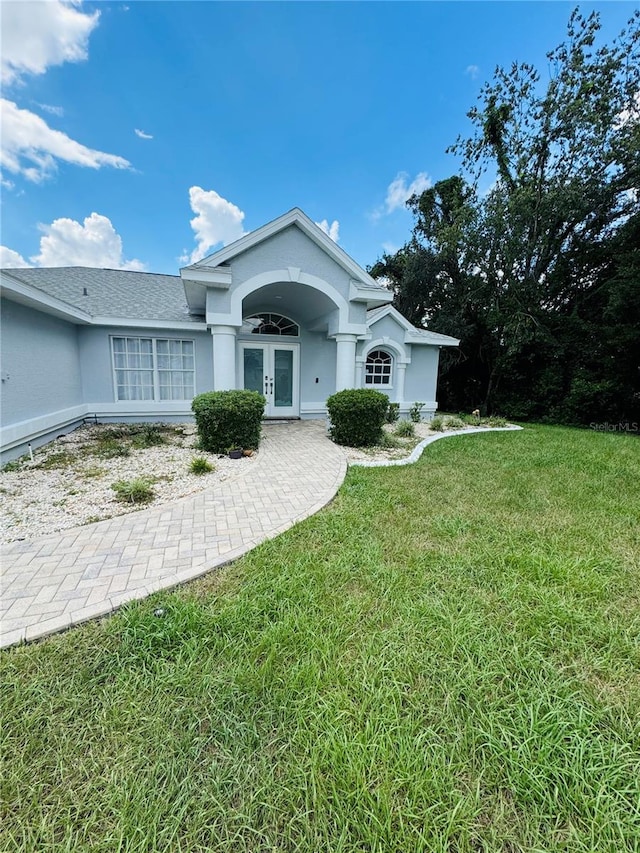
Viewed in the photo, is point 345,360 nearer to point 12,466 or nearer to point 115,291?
point 12,466

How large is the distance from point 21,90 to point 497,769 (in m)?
15.9

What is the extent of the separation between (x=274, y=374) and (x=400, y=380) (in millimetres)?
5106

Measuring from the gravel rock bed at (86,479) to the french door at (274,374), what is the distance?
12.8ft

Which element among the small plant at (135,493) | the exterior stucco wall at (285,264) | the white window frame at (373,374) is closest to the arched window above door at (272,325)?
the exterior stucco wall at (285,264)

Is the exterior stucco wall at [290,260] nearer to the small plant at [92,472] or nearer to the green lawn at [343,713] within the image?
the small plant at [92,472]

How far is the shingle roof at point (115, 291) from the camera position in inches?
435

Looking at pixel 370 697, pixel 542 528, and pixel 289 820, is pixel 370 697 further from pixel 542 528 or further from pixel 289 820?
pixel 542 528

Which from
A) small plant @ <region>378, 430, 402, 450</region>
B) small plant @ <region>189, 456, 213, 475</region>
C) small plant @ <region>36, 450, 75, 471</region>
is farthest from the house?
small plant @ <region>189, 456, 213, 475</region>

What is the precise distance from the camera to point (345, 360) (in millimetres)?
10648

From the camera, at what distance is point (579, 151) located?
580 inches

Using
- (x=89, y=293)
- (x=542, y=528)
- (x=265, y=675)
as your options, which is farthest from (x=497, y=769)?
(x=89, y=293)

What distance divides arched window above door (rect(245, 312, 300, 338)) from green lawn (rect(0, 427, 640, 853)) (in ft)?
32.3

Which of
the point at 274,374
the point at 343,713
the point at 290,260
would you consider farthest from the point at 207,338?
the point at 343,713

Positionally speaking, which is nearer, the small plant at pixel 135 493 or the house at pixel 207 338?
the small plant at pixel 135 493
